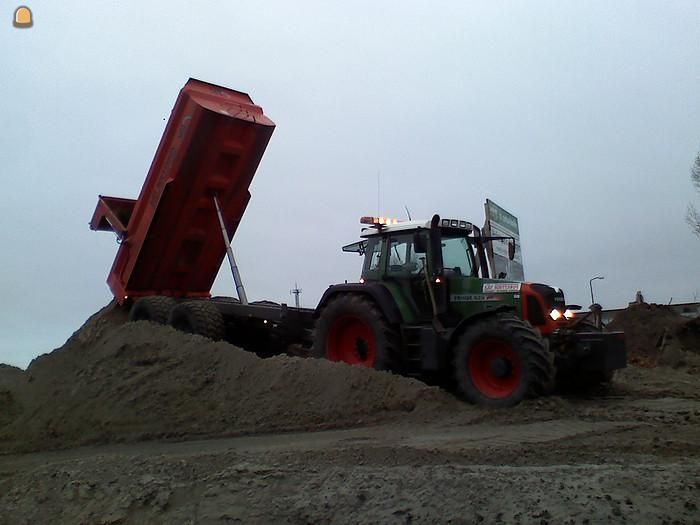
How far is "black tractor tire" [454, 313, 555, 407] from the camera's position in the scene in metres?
7.83

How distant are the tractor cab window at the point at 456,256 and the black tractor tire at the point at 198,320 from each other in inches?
147

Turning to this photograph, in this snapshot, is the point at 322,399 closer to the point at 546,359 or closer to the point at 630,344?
the point at 546,359

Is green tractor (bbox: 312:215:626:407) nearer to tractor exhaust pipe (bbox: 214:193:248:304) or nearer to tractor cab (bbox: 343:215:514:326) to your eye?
tractor cab (bbox: 343:215:514:326)

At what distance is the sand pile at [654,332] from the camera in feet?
49.3

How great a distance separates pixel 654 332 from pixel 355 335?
29.3ft

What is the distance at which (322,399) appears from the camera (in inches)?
317

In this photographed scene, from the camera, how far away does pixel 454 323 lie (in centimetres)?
942

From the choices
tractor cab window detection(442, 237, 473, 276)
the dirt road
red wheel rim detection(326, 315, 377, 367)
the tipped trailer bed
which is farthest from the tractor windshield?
the dirt road

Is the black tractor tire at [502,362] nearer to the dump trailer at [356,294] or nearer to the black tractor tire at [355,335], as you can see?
the dump trailer at [356,294]

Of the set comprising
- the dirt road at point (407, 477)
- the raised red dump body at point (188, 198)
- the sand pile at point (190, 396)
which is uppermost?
the raised red dump body at point (188, 198)

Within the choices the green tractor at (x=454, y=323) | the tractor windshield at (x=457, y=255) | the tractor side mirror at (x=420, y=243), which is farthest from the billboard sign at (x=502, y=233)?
the tractor side mirror at (x=420, y=243)

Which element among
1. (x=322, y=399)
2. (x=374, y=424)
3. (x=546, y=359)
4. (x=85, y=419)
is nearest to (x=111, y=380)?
(x=85, y=419)

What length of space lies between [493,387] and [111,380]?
16.4 ft

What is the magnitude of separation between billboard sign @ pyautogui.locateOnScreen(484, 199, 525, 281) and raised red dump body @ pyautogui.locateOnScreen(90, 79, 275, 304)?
15.5 ft
